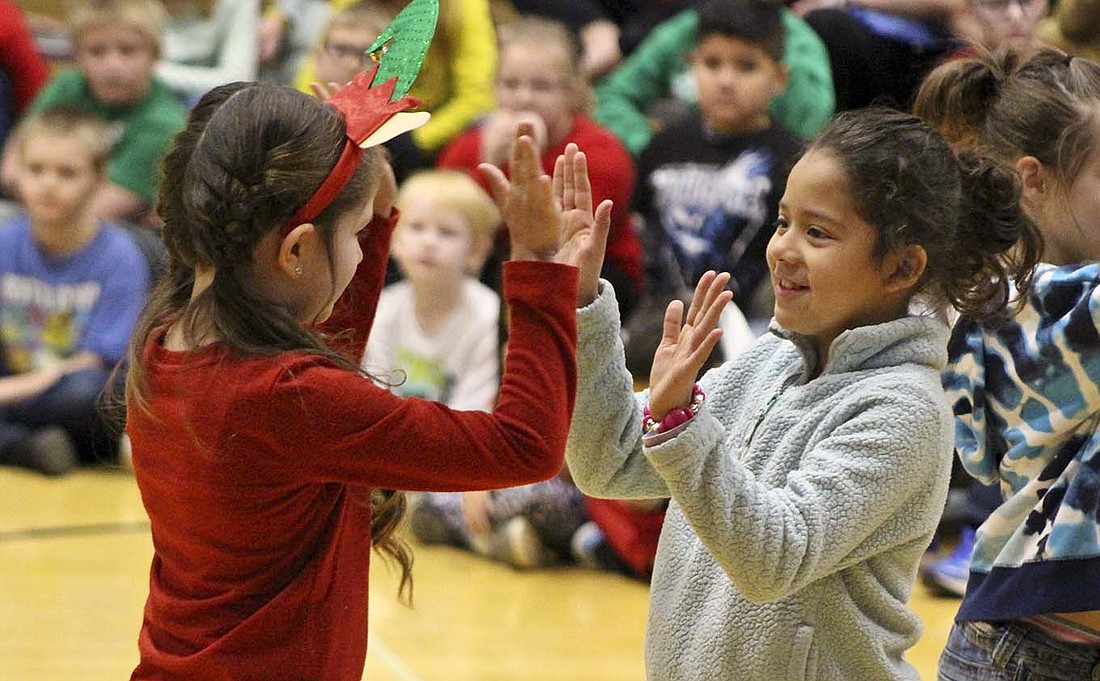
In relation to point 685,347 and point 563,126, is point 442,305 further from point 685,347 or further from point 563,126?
point 685,347

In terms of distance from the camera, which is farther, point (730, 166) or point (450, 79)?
point (450, 79)

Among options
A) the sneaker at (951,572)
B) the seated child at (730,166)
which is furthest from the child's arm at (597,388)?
the seated child at (730,166)

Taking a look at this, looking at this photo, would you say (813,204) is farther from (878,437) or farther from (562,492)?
(562,492)

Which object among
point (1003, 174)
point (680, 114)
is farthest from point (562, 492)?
point (1003, 174)

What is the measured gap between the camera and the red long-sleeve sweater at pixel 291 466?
55.3 inches

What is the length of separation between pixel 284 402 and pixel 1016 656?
0.80 metres

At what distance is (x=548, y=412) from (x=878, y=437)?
305 mm

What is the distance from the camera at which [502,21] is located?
5.27 m

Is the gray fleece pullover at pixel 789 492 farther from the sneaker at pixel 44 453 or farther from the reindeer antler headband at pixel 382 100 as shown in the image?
the sneaker at pixel 44 453

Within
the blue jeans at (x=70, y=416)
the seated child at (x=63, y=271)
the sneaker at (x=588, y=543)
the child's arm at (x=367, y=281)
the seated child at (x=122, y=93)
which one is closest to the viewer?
the child's arm at (x=367, y=281)

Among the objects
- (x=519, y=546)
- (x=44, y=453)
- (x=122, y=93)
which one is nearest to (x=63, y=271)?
(x=44, y=453)

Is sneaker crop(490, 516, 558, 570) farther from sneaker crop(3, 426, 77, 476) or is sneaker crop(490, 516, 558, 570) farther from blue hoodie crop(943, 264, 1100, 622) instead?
blue hoodie crop(943, 264, 1100, 622)

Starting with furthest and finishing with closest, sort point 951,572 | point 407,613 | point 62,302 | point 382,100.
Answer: point 62,302
point 951,572
point 407,613
point 382,100

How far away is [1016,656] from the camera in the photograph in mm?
1640
